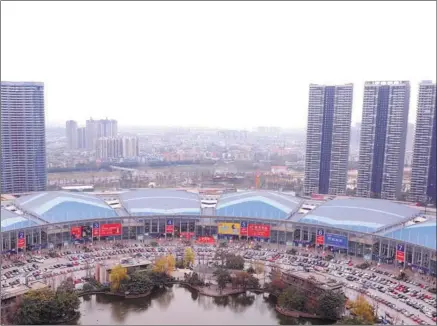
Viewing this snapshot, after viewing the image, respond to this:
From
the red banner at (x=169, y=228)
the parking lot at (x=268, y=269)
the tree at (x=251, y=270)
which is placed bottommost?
the parking lot at (x=268, y=269)

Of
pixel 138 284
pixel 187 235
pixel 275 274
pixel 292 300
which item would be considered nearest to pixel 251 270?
pixel 275 274

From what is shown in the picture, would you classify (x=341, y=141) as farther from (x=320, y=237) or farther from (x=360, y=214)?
(x=320, y=237)

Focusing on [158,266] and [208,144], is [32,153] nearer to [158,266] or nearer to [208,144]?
[158,266]

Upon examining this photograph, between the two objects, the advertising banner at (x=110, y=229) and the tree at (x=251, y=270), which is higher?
the advertising banner at (x=110, y=229)

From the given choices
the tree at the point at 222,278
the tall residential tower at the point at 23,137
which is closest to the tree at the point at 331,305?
the tree at the point at 222,278

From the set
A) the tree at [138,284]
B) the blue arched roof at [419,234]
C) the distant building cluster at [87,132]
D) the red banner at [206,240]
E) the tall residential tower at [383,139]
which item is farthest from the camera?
the distant building cluster at [87,132]

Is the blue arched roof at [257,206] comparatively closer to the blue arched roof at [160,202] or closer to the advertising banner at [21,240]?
the blue arched roof at [160,202]

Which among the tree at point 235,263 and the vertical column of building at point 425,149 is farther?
the vertical column of building at point 425,149
